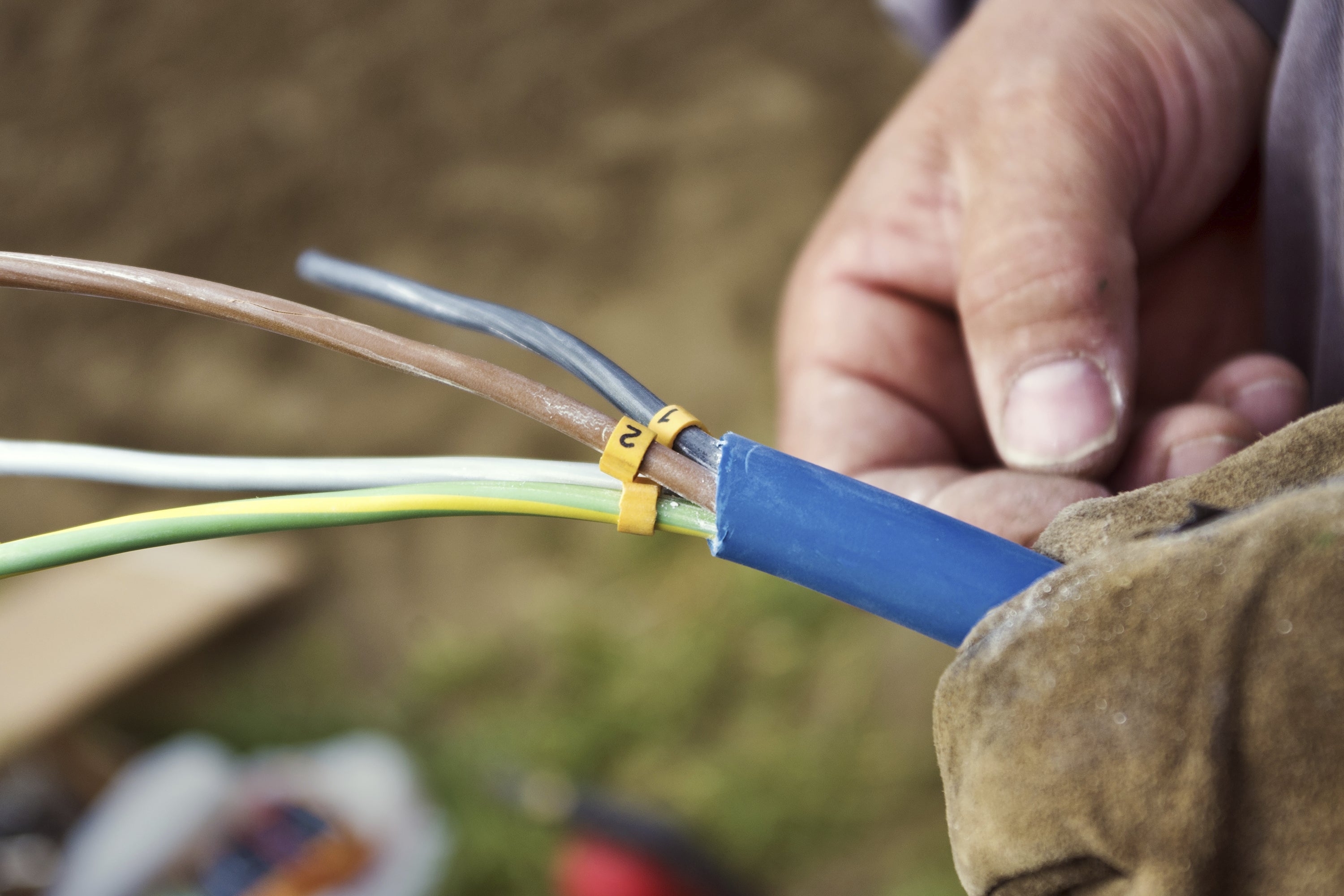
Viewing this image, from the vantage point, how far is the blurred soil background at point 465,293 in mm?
1321

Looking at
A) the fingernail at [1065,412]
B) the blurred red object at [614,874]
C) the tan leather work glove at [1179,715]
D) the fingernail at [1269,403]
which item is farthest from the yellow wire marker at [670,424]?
the blurred red object at [614,874]

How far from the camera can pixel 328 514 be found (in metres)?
0.30

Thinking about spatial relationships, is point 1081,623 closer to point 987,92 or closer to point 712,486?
point 712,486

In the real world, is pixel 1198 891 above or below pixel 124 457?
below

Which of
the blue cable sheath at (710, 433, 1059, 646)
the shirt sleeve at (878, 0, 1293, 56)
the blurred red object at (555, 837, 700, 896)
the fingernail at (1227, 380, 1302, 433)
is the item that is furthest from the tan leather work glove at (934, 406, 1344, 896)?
the blurred red object at (555, 837, 700, 896)

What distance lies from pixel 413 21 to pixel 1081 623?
165 cm

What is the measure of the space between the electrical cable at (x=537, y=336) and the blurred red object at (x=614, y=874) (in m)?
0.95

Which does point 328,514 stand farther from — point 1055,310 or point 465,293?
point 465,293

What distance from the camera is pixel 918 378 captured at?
1.97ft

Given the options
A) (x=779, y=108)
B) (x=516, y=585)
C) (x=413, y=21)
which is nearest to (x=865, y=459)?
(x=516, y=585)

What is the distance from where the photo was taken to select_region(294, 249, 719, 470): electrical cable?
0.98 ft

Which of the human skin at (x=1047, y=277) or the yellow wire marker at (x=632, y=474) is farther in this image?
the human skin at (x=1047, y=277)

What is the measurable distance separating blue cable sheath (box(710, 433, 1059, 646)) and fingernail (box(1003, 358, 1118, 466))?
18 cm

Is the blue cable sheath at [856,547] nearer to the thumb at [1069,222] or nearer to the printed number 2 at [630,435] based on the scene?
the printed number 2 at [630,435]
